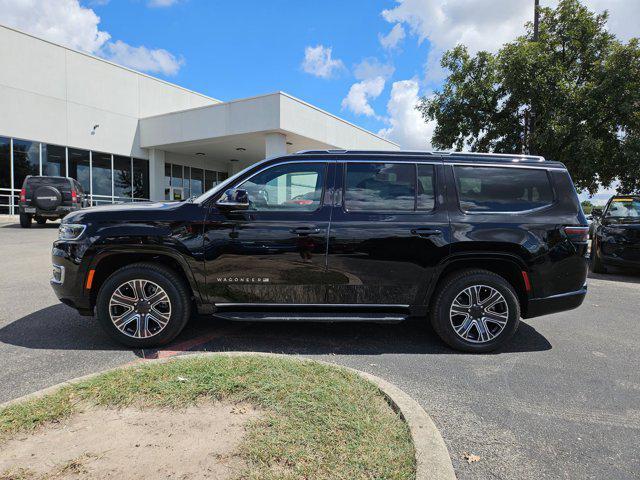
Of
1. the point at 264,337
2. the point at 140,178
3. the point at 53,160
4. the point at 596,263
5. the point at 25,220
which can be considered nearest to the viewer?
the point at 264,337

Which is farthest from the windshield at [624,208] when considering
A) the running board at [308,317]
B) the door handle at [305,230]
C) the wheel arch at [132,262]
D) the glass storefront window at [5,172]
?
the glass storefront window at [5,172]

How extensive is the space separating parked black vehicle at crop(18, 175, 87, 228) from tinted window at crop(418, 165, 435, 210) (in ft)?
47.2

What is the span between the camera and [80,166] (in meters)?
20.4

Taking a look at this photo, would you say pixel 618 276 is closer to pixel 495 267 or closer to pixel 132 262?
pixel 495 267

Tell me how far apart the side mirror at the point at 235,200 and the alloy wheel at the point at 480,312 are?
226 cm

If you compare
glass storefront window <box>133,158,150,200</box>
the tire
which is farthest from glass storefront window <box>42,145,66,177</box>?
the tire

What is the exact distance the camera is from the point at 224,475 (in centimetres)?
210

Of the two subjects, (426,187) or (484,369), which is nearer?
(484,369)

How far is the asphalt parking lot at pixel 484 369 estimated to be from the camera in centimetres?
259

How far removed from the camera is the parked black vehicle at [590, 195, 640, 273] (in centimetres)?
847

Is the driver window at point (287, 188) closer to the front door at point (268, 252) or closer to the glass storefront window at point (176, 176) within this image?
the front door at point (268, 252)

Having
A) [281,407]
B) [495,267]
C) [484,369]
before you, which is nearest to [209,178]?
[495,267]

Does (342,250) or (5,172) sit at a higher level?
(5,172)

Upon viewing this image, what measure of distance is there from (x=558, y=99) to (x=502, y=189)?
9.95 meters
